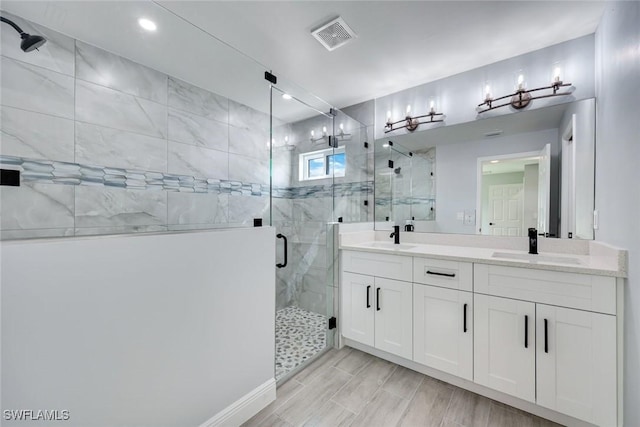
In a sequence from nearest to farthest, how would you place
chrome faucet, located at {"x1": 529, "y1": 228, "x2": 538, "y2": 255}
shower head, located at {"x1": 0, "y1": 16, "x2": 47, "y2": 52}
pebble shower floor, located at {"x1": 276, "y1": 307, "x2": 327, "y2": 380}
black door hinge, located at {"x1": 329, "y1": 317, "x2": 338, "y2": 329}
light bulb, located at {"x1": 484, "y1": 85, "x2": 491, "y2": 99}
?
shower head, located at {"x1": 0, "y1": 16, "x2": 47, "y2": 52}, chrome faucet, located at {"x1": 529, "y1": 228, "x2": 538, "y2": 255}, pebble shower floor, located at {"x1": 276, "y1": 307, "x2": 327, "y2": 380}, light bulb, located at {"x1": 484, "y1": 85, "x2": 491, "y2": 99}, black door hinge, located at {"x1": 329, "y1": 317, "x2": 338, "y2": 329}

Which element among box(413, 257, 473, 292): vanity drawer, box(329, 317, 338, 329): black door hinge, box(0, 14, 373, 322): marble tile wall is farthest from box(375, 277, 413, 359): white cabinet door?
box(0, 14, 373, 322): marble tile wall

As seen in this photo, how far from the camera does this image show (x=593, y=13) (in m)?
1.62

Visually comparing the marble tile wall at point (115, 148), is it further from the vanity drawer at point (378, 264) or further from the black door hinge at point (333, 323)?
the black door hinge at point (333, 323)

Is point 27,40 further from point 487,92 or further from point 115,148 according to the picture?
point 487,92

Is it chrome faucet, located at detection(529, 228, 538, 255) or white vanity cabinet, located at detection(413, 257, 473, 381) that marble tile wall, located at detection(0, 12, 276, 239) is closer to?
white vanity cabinet, located at detection(413, 257, 473, 381)

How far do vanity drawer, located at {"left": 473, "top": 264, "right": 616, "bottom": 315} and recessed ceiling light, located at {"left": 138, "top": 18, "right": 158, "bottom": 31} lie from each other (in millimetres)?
2587

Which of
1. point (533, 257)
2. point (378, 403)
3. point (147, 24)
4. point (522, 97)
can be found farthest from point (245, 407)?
point (522, 97)

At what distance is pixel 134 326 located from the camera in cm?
107

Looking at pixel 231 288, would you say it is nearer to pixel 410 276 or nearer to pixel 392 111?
pixel 410 276

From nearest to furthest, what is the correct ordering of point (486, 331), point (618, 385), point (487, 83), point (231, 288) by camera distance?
point (618, 385) < point (231, 288) < point (486, 331) < point (487, 83)

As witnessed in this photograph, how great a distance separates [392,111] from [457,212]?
1.30m

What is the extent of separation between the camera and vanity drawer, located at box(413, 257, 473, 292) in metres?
1.67

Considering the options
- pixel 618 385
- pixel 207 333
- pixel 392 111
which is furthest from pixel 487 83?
pixel 207 333

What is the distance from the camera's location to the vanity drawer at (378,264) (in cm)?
193
